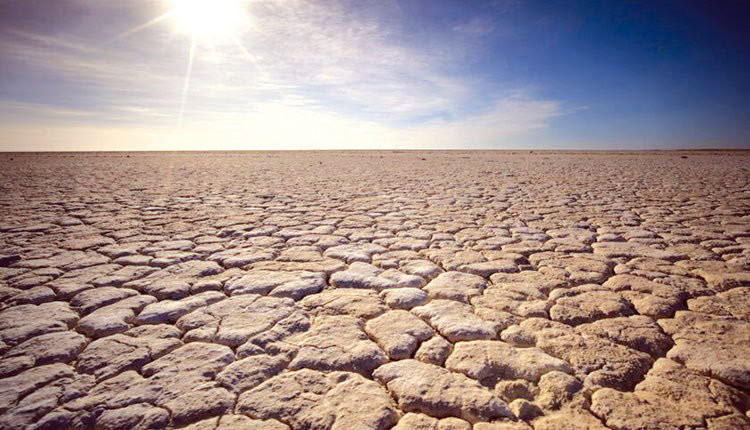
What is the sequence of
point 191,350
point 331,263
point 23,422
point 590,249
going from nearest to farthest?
point 23,422 → point 191,350 → point 331,263 → point 590,249

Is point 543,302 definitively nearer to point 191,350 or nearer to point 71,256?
point 191,350

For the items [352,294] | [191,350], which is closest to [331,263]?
[352,294]

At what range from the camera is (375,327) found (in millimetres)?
1633

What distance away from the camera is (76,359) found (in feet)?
4.59

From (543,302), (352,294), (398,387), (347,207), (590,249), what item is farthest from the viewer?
(347,207)

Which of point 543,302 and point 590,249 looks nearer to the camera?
point 543,302

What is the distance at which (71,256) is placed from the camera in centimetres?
262

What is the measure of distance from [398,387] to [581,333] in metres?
0.86

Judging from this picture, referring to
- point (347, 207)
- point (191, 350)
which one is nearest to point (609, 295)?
point (191, 350)

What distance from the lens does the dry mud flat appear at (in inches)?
45.1

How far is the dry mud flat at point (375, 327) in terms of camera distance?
1.15m

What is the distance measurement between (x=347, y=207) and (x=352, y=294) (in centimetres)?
278

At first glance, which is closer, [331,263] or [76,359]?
[76,359]

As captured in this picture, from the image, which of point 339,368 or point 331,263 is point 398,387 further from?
point 331,263
